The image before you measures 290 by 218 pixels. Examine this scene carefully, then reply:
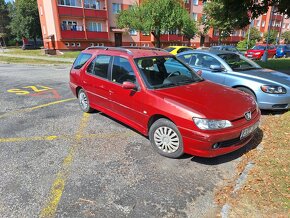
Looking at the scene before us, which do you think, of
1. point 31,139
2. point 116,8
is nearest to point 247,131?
point 31,139

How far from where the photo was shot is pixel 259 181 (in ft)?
Answer: 10.4

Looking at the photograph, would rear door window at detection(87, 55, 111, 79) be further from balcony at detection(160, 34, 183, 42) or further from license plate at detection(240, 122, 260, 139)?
balcony at detection(160, 34, 183, 42)

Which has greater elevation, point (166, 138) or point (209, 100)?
point (209, 100)

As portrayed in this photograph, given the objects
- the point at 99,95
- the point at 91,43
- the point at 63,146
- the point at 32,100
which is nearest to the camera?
the point at 63,146

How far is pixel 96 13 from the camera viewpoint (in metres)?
33.2

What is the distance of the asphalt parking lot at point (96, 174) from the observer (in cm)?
281

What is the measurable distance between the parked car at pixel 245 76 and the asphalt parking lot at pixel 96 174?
1.77 metres

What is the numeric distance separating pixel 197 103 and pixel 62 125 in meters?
3.27

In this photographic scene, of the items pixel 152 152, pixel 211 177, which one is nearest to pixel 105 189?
pixel 152 152

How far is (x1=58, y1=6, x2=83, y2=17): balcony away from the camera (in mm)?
30000

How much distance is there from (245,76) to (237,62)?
915 millimetres

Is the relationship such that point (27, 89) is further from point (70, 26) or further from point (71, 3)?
point (71, 3)

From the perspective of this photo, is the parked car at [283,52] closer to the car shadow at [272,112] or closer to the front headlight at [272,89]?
the car shadow at [272,112]

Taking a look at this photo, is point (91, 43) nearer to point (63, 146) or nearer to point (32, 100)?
point (32, 100)
